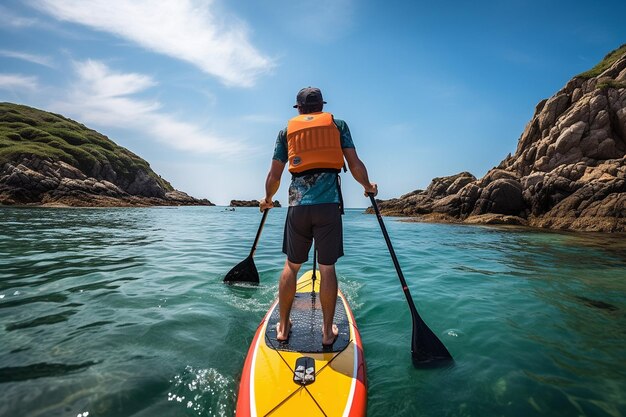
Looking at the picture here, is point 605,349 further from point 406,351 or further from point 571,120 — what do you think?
point 571,120

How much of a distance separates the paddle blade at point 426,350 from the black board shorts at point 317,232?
62.8 inches

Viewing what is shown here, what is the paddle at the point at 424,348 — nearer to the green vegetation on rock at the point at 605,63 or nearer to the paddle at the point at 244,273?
the paddle at the point at 244,273

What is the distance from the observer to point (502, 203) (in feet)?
93.7

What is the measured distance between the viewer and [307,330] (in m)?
4.10

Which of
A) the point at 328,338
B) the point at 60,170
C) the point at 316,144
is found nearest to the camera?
the point at 316,144

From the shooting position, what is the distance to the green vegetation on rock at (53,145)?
61463 millimetres

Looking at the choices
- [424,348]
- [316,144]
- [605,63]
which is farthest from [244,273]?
[605,63]

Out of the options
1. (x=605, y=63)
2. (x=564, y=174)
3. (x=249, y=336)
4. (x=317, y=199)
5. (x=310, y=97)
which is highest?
(x=605, y=63)

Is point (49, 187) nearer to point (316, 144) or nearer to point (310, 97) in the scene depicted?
point (310, 97)

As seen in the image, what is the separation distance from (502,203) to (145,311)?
102 feet

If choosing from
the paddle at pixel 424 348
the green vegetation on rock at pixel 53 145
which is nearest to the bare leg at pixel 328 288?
the paddle at pixel 424 348

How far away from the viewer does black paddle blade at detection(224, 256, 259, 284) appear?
712cm

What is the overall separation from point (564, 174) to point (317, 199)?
108 feet

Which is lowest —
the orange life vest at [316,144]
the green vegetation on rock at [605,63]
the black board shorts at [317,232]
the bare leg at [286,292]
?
the bare leg at [286,292]
